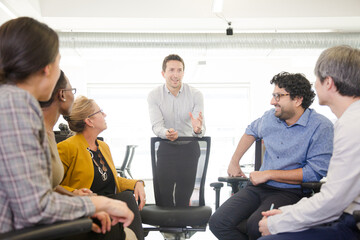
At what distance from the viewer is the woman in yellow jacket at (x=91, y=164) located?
1809 mm

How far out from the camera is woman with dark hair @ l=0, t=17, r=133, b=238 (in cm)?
88

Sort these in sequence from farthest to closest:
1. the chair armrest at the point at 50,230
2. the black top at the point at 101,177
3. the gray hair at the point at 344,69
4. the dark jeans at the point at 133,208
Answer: the black top at the point at 101,177
the dark jeans at the point at 133,208
the gray hair at the point at 344,69
the chair armrest at the point at 50,230

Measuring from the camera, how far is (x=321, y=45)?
18.0 ft

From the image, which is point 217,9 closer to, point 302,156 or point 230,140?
point 302,156

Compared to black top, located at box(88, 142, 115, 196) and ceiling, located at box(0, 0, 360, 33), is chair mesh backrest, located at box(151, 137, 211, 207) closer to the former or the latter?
black top, located at box(88, 142, 115, 196)

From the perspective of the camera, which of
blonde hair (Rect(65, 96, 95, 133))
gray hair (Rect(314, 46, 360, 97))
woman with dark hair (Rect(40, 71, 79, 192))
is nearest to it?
gray hair (Rect(314, 46, 360, 97))

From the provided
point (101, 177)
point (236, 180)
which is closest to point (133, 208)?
point (101, 177)

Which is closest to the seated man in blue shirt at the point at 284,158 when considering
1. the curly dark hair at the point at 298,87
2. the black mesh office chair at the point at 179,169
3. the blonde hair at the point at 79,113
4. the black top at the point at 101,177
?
the curly dark hair at the point at 298,87

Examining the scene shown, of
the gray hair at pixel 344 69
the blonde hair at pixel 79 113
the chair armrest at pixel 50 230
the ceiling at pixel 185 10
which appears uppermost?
the ceiling at pixel 185 10

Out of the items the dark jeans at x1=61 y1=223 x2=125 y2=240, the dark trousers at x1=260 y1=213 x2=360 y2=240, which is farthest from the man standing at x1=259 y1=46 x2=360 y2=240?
the dark jeans at x1=61 y1=223 x2=125 y2=240

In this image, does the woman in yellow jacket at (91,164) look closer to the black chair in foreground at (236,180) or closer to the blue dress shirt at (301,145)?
the black chair in foreground at (236,180)

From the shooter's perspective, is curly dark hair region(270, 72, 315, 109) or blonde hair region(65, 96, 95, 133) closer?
blonde hair region(65, 96, 95, 133)

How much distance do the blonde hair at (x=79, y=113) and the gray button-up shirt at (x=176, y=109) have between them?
0.78 m

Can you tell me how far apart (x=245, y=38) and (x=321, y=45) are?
1.21 meters
